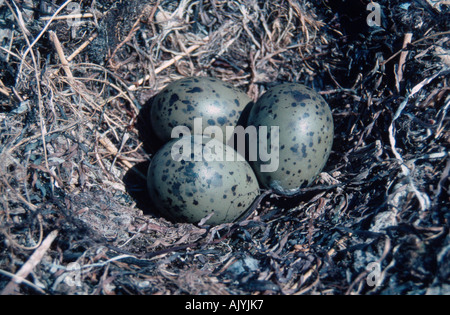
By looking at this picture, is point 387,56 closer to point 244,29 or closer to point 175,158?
point 244,29

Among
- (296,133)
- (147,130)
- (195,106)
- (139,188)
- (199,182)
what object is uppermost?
(195,106)

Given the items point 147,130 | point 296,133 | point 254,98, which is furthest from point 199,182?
point 254,98

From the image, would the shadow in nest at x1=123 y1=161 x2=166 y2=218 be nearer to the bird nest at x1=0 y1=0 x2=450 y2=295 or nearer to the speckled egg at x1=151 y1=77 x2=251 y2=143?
the bird nest at x1=0 y1=0 x2=450 y2=295

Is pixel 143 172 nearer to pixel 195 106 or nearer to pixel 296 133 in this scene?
pixel 195 106

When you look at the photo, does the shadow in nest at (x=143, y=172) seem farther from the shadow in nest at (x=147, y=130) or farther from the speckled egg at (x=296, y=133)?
the speckled egg at (x=296, y=133)
